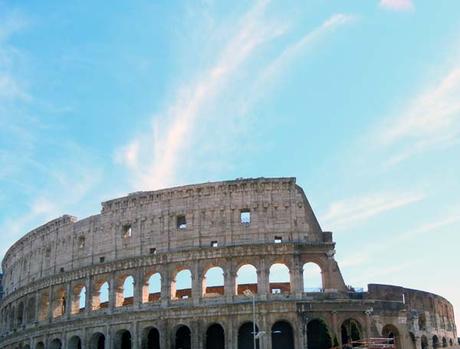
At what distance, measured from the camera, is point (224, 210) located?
4438cm

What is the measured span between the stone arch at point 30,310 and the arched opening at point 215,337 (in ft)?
58.8

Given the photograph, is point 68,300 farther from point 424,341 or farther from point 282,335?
point 424,341

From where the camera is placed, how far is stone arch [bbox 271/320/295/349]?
1625 inches

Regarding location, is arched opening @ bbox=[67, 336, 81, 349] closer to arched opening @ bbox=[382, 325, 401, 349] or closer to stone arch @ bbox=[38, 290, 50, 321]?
stone arch @ bbox=[38, 290, 50, 321]

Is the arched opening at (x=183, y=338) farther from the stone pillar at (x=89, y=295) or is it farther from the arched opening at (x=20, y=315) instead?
the arched opening at (x=20, y=315)

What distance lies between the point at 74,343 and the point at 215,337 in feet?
39.4

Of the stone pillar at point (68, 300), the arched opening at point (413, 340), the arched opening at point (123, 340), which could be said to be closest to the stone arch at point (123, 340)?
the arched opening at point (123, 340)

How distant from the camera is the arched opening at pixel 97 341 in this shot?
46.2 meters

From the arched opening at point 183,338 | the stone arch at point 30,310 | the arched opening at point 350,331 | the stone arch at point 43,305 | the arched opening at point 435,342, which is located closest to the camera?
the arched opening at point 350,331

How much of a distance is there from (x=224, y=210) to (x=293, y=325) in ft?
30.5

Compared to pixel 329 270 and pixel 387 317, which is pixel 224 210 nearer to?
pixel 329 270

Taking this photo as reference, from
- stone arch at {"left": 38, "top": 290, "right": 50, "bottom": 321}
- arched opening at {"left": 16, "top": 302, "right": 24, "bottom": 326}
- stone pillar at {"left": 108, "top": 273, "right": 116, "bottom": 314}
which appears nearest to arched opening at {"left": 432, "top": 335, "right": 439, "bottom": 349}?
stone pillar at {"left": 108, "top": 273, "right": 116, "bottom": 314}

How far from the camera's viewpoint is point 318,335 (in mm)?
40938

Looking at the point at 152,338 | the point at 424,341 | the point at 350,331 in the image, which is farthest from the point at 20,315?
the point at 424,341
